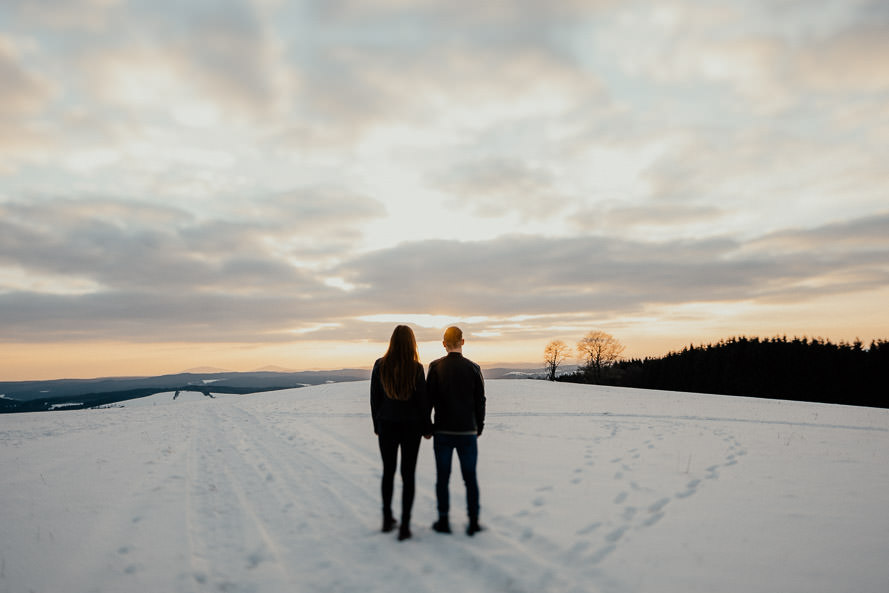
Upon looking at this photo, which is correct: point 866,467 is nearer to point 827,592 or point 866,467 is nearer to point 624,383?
point 827,592

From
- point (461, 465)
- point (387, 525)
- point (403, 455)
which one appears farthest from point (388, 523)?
point (461, 465)

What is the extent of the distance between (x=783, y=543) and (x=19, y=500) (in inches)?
445

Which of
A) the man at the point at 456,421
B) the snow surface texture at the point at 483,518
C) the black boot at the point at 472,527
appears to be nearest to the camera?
the snow surface texture at the point at 483,518

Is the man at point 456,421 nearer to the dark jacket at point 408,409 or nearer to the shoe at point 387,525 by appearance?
the dark jacket at point 408,409

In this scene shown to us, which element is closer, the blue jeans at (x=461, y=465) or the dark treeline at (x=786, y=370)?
the blue jeans at (x=461, y=465)

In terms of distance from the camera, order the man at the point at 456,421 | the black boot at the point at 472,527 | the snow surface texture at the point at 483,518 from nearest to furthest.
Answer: the snow surface texture at the point at 483,518
the black boot at the point at 472,527
the man at the point at 456,421

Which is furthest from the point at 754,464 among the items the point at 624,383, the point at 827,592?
the point at 624,383

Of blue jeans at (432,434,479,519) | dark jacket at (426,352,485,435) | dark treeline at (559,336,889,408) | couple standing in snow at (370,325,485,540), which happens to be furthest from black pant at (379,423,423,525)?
dark treeline at (559,336,889,408)

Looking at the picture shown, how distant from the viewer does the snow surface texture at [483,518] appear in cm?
450

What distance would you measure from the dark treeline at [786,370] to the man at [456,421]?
67.6 metres

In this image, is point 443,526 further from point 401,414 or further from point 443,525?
point 401,414

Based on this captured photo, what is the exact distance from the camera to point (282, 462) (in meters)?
9.76

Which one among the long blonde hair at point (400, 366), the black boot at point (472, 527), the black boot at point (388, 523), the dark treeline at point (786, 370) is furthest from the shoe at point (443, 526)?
the dark treeline at point (786, 370)

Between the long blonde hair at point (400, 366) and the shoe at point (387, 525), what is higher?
the long blonde hair at point (400, 366)
